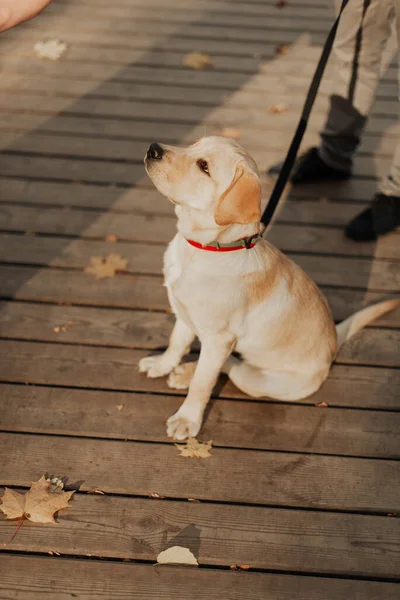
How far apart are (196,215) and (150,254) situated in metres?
1.39

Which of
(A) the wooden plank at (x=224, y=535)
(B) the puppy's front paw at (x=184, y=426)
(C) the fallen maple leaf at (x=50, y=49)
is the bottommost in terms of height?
(A) the wooden plank at (x=224, y=535)

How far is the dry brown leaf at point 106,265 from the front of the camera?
373 cm

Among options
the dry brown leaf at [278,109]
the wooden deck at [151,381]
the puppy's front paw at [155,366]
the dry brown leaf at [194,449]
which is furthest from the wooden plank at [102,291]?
the dry brown leaf at [278,109]

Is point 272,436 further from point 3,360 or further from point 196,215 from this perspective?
point 3,360

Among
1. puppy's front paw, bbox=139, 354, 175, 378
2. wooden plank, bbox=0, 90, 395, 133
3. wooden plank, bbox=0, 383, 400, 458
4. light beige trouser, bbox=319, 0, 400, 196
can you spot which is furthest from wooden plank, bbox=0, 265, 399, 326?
wooden plank, bbox=0, 90, 395, 133

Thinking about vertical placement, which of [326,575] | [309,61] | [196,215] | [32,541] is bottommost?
[326,575]

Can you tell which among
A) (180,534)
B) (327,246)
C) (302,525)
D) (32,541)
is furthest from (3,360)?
(327,246)

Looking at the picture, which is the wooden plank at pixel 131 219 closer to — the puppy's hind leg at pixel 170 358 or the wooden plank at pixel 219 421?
the puppy's hind leg at pixel 170 358

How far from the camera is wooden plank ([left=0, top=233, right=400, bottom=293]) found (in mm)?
3801

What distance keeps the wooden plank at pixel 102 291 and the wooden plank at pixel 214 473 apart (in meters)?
0.93

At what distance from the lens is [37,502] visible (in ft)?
8.62

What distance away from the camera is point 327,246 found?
4.04 metres

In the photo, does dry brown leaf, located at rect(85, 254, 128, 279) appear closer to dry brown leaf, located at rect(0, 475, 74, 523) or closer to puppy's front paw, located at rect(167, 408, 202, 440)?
puppy's front paw, located at rect(167, 408, 202, 440)

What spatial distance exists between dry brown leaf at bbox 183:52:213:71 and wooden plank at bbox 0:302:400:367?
116 inches
